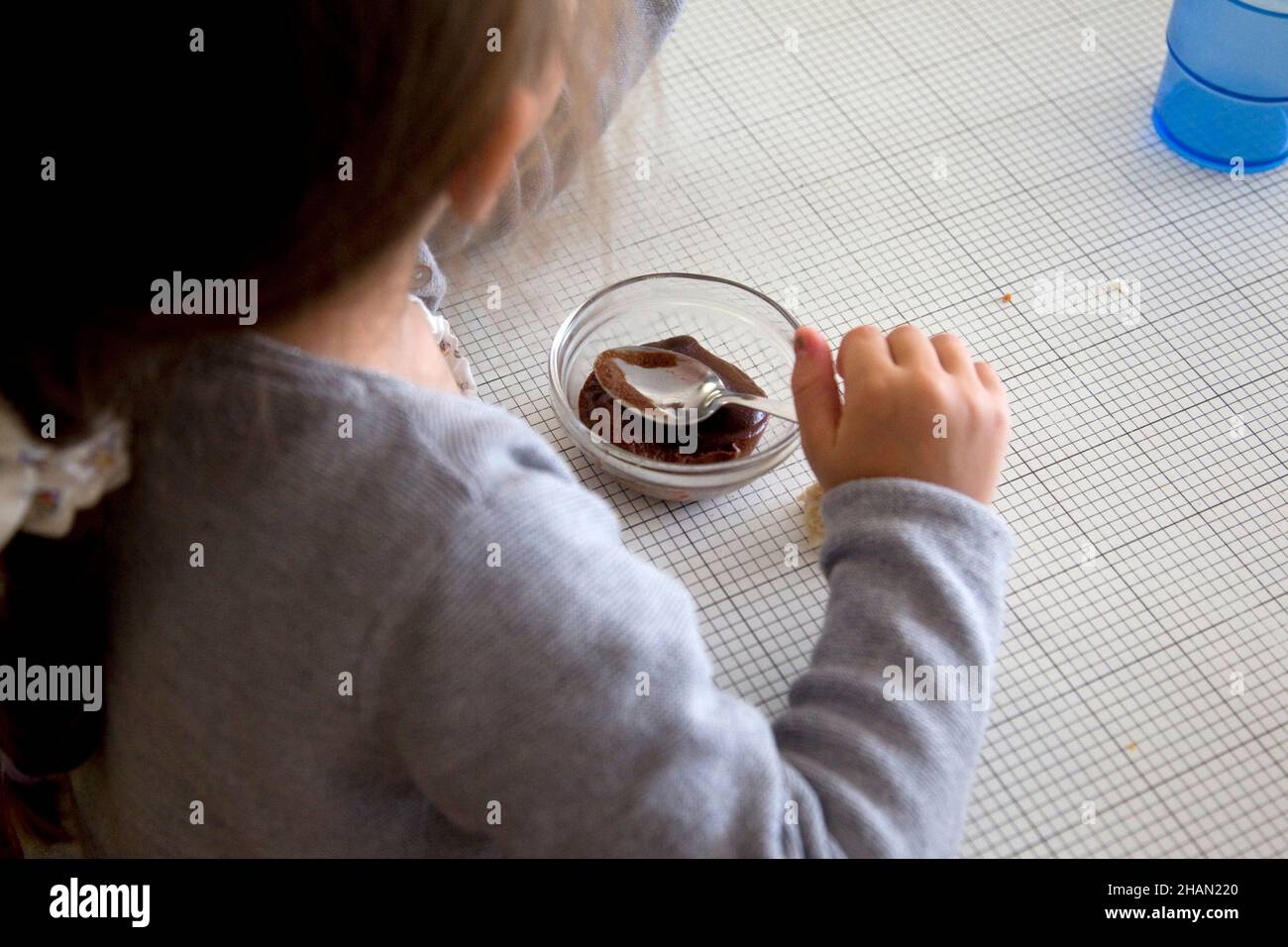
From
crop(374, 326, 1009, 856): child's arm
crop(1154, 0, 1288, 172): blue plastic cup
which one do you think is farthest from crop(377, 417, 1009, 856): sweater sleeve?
crop(1154, 0, 1288, 172): blue plastic cup

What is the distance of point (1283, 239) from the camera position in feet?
3.04

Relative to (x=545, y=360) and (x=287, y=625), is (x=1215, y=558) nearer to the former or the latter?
(x=545, y=360)

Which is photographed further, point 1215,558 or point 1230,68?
point 1230,68

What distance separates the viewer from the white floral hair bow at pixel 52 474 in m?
0.47

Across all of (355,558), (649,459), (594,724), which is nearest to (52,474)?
(355,558)

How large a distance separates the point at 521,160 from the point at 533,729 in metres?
0.40

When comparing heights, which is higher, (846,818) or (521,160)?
(521,160)

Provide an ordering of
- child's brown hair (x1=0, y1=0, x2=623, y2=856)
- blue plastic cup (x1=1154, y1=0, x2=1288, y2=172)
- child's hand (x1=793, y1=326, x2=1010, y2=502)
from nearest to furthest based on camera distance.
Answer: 1. child's brown hair (x1=0, y1=0, x2=623, y2=856)
2. child's hand (x1=793, y1=326, x2=1010, y2=502)
3. blue plastic cup (x1=1154, y1=0, x2=1288, y2=172)

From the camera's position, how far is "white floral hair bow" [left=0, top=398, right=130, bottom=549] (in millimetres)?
473

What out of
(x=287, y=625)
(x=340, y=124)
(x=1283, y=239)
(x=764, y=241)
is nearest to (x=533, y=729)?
(x=287, y=625)

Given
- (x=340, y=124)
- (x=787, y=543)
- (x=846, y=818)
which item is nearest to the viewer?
(x=340, y=124)

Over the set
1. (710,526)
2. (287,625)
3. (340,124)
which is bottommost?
A: (710,526)

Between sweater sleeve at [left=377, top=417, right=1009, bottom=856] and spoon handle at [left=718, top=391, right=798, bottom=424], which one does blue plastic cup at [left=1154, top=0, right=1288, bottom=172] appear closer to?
spoon handle at [left=718, top=391, right=798, bottom=424]

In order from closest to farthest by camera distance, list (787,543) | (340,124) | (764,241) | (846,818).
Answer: (340,124)
(846,818)
(787,543)
(764,241)
